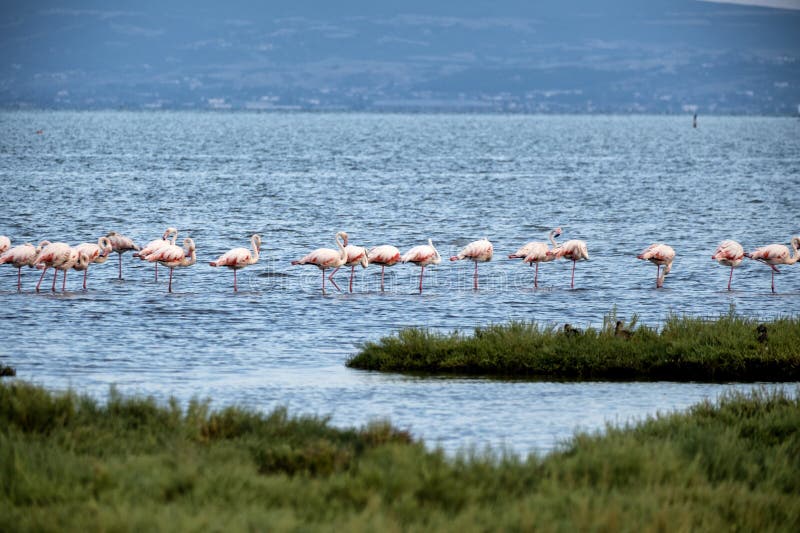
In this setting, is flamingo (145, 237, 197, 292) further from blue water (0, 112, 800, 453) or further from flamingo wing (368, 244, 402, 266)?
flamingo wing (368, 244, 402, 266)

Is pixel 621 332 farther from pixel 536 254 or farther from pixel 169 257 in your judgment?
pixel 169 257

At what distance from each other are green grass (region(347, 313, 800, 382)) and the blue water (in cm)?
52

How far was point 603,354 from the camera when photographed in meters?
18.0

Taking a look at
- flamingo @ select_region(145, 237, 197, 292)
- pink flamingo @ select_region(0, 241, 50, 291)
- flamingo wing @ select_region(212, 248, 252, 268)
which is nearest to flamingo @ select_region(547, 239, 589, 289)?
flamingo wing @ select_region(212, 248, 252, 268)

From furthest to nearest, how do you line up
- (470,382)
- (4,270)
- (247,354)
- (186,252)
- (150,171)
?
(150,171)
(4,270)
(186,252)
(247,354)
(470,382)

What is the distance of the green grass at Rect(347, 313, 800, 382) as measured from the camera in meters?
17.8

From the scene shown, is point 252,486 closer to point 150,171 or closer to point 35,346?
point 35,346

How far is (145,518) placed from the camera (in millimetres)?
9430

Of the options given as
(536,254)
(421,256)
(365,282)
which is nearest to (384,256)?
(421,256)

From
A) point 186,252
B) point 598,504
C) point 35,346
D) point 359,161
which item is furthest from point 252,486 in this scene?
point 359,161

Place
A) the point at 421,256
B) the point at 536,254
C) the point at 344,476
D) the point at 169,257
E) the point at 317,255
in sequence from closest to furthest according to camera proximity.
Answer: the point at 344,476 < the point at 169,257 < the point at 317,255 < the point at 421,256 < the point at 536,254

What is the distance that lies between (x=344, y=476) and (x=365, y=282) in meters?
19.9

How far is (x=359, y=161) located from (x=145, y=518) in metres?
93.6

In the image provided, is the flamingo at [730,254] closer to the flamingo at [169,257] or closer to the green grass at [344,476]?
the flamingo at [169,257]
